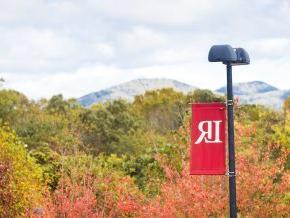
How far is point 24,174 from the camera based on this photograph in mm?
22812

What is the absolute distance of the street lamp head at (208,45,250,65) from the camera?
9.95 metres

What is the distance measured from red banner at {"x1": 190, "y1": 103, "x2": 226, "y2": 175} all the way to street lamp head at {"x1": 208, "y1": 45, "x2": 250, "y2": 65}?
2.26 feet

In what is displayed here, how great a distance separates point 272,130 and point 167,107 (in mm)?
48258

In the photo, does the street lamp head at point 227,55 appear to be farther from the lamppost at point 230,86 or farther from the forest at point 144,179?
the forest at point 144,179

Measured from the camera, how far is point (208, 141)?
9766mm

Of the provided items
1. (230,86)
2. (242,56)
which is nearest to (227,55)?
(242,56)

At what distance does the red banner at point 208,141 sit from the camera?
977 cm

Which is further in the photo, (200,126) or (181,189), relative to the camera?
(181,189)

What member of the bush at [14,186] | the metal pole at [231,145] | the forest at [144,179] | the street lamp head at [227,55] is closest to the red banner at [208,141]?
the metal pole at [231,145]

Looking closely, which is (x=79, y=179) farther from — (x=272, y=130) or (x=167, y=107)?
(x=167, y=107)

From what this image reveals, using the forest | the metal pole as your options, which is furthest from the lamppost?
the forest

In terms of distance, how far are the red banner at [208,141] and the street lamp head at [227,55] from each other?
689 mm

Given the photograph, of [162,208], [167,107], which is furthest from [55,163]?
[167,107]

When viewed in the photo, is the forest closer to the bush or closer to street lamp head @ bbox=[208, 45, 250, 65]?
the bush
